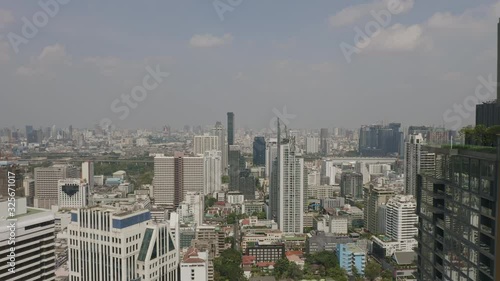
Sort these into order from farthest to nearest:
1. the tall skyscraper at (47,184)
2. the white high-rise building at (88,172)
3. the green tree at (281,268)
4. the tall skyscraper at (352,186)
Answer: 1. the tall skyscraper at (352,186)
2. the white high-rise building at (88,172)
3. the tall skyscraper at (47,184)
4. the green tree at (281,268)

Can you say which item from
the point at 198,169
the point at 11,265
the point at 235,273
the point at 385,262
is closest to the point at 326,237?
the point at 385,262

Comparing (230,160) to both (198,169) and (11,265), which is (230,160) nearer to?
(198,169)

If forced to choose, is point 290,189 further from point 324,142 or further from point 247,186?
point 324,142

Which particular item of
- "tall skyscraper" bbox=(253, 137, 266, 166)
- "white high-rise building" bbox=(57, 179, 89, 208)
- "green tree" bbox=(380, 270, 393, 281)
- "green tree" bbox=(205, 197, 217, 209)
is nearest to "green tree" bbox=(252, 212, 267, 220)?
"green tree" bbox=(205, 197, 217, 209)

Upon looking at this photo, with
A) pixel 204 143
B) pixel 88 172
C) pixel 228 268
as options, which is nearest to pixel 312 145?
pixel 204 143

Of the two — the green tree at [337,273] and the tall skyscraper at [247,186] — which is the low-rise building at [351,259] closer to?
the green tree at [337,273]

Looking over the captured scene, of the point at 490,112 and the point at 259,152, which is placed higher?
the point at 490,112

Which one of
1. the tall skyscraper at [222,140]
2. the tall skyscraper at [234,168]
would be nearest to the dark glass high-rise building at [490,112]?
the tall skyscraper at [234,168]

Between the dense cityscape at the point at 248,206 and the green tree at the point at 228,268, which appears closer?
the dense cityscape at the point at 248,206
